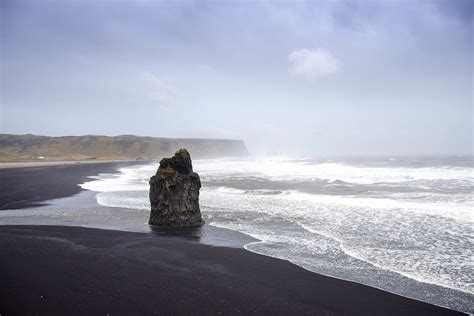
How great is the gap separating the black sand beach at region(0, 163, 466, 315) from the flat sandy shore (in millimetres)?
19

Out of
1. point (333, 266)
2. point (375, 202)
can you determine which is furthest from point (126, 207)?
point (375, 202)

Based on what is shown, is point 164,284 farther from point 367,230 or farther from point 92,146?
point 92,146

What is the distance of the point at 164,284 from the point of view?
828 cm

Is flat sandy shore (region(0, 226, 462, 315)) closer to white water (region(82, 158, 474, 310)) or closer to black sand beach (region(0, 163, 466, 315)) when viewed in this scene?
black sand beach (region(0, 163, 466, 315))

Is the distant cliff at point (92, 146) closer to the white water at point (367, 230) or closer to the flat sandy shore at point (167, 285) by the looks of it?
the white water at point (367, 230)

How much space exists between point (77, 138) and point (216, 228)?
161802 millimetres

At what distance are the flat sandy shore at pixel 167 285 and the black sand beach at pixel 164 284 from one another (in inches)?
0.8

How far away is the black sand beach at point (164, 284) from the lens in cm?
707

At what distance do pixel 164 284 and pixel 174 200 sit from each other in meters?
6.86

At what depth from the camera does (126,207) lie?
19.9 m

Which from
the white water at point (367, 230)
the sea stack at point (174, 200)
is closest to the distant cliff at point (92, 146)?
the white water at point (367, 230)

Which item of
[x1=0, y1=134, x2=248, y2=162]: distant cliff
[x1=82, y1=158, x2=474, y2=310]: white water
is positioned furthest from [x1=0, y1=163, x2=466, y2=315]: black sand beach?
[x1=0, y1=134, x2=248, y2=162]: distant cliff

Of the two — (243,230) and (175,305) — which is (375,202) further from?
(175,305)

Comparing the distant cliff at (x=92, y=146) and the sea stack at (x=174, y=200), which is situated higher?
the distant cliff at (x=92, y=146)
